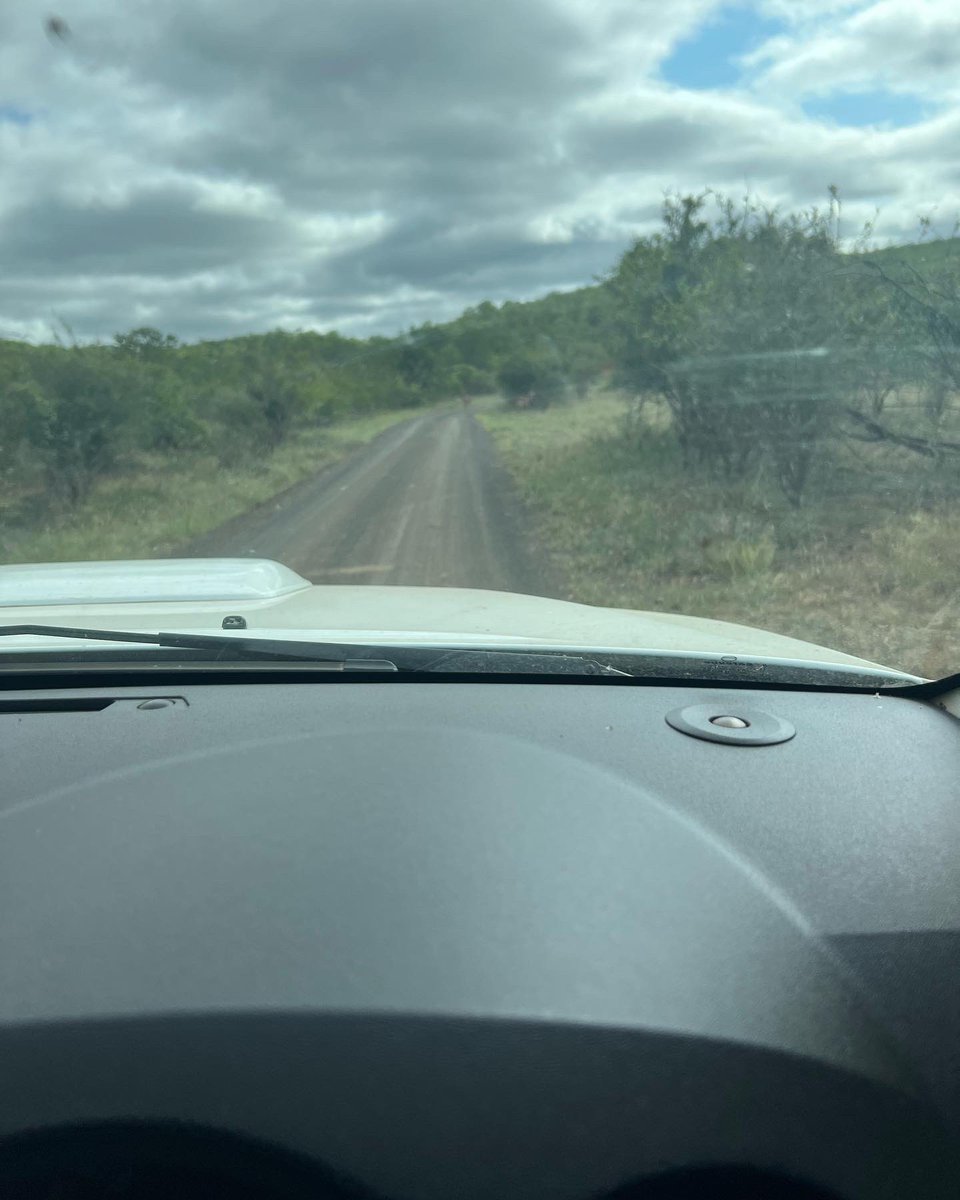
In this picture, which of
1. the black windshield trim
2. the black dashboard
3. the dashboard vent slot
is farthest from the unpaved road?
the black dashboard

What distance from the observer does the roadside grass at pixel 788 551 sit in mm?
6672

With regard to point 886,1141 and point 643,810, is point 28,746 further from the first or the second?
point 886,1141

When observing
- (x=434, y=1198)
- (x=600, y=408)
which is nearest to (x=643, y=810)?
(x=434, y=1198)

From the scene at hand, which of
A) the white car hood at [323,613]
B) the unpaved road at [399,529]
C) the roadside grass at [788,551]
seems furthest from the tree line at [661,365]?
the white car hood at [323,613]

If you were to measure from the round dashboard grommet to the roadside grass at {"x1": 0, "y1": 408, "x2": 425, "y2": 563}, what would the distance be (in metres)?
9.43

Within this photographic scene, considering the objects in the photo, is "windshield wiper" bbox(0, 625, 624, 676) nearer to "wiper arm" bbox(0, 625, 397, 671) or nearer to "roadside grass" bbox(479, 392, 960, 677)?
"wiper arm" bbox(0, 625, 397, 671)

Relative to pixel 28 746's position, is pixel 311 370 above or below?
above

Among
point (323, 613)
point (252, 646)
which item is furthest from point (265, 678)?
point (323, 613)

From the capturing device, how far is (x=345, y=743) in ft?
7.48

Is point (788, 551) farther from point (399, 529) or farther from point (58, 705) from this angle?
point (58, 705)

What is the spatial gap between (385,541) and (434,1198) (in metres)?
9.10

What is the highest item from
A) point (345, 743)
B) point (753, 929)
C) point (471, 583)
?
point (345, 743)

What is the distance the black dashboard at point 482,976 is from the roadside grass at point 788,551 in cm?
376

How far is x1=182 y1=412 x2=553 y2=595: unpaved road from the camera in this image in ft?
29.2
